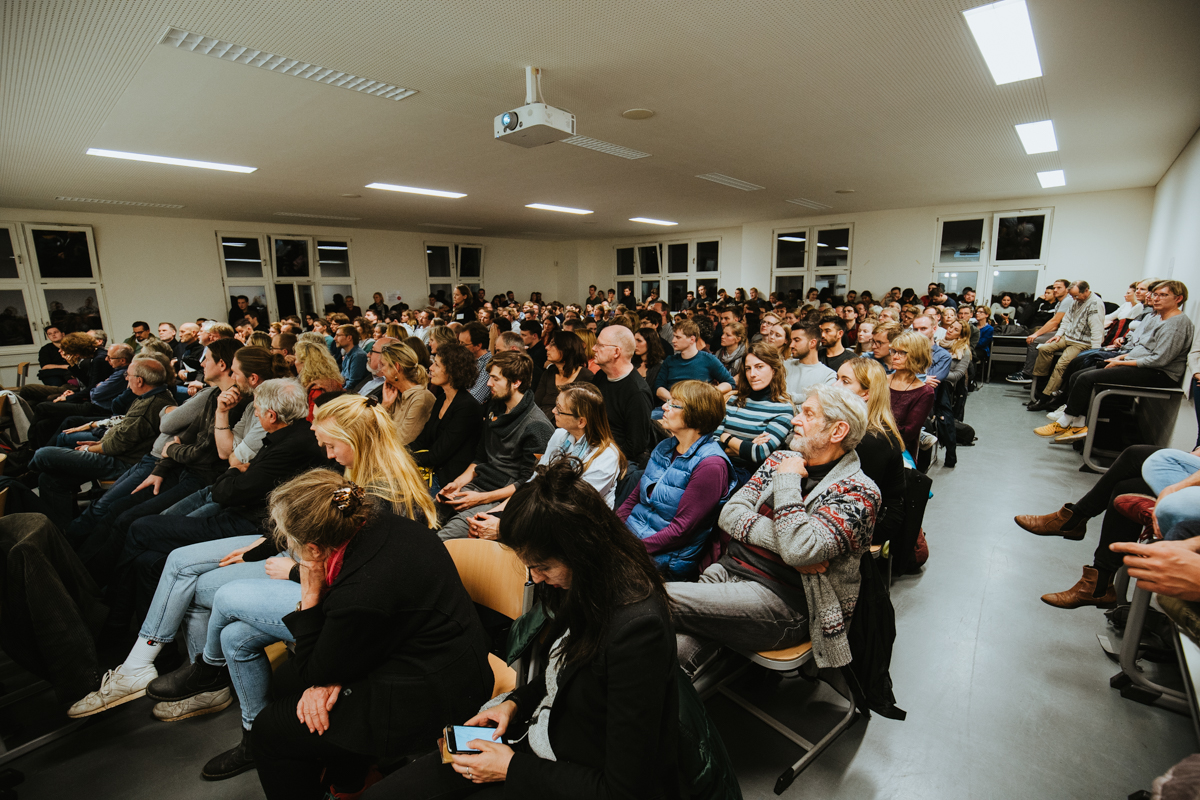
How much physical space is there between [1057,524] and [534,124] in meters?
4.12

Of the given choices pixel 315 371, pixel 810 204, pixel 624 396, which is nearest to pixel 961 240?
pixel 810 204

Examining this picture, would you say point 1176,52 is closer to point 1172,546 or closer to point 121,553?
point 1172,546

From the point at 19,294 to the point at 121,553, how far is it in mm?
10518

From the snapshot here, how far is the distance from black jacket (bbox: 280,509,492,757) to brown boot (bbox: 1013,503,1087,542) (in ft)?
10.7

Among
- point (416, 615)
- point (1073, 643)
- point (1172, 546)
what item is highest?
point (1172, 546)

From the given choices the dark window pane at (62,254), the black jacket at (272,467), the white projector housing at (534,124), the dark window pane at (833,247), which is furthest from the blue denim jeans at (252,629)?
the dark window pane at (833,247)

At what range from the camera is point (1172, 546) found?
1.35 metres

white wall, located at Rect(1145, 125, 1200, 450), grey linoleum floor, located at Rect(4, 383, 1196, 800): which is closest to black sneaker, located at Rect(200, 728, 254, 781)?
grey linoleum floor, located at Rect(4, 383, 1196, 800)

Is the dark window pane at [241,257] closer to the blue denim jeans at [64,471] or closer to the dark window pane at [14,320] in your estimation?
the dark window pane at [14,320]

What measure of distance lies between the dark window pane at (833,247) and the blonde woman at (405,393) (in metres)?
11.9

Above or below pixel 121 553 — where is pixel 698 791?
above

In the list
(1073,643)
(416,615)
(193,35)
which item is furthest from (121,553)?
(1073,643)

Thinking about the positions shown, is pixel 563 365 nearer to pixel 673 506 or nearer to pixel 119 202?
pixel 673 506

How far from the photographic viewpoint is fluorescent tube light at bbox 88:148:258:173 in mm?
5688
